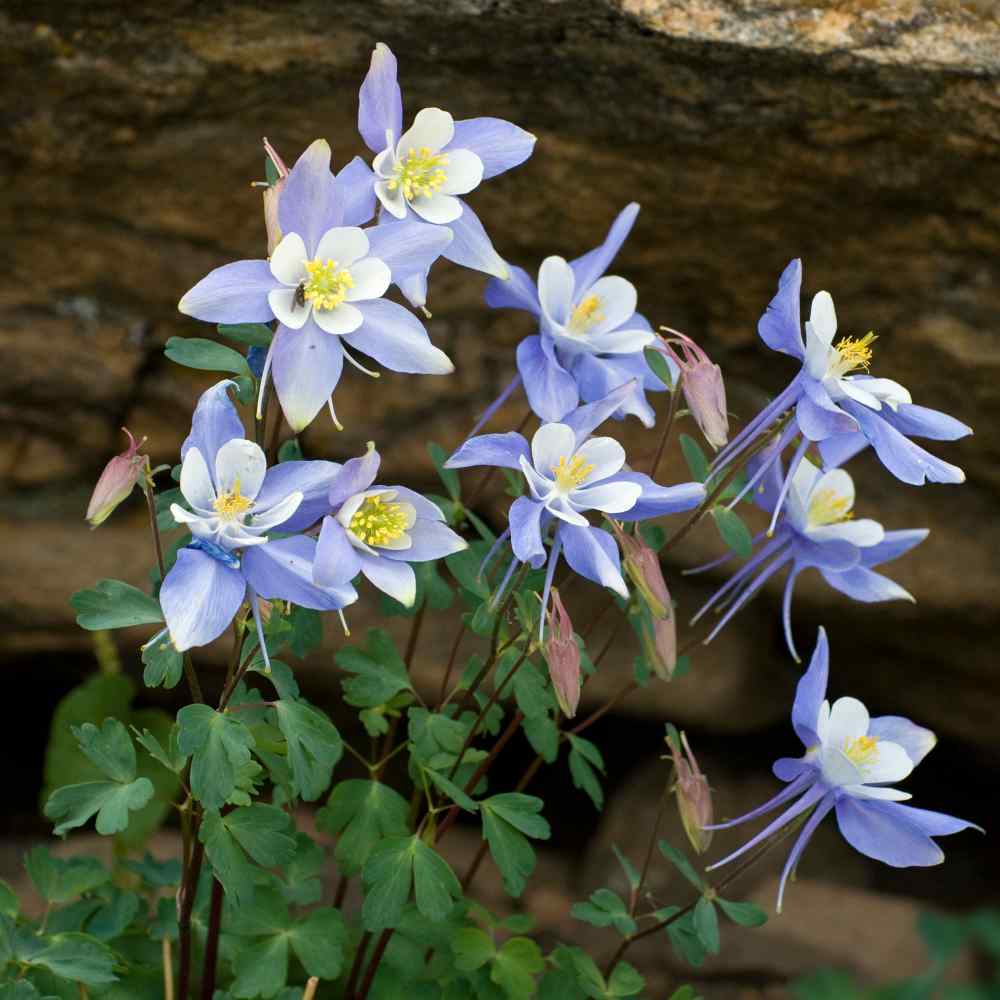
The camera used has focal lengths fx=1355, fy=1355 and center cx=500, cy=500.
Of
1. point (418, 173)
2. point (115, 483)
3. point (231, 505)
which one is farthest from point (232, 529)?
point (418, 173)

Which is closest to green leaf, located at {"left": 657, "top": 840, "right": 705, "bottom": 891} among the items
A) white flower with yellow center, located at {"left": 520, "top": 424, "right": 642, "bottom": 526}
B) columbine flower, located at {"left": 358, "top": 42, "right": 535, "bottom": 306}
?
white flower with yellow center, located at {"left": 520, "top": 424, "right": 642, "bottom": 526}

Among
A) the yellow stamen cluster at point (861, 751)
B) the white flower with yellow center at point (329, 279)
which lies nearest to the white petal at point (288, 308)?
the white flower with yellow center at point (329, 279)

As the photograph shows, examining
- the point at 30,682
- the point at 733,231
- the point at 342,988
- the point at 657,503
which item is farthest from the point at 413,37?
the point at 30,682

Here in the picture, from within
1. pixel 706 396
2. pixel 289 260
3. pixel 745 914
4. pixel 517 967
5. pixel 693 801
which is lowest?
pixel 517 967

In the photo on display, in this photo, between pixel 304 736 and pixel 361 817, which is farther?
pixel 361 817

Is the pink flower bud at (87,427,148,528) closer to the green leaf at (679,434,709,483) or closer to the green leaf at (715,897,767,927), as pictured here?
the green leaf at (679,434,709,483)

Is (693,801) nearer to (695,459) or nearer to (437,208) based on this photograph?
(695,459)
